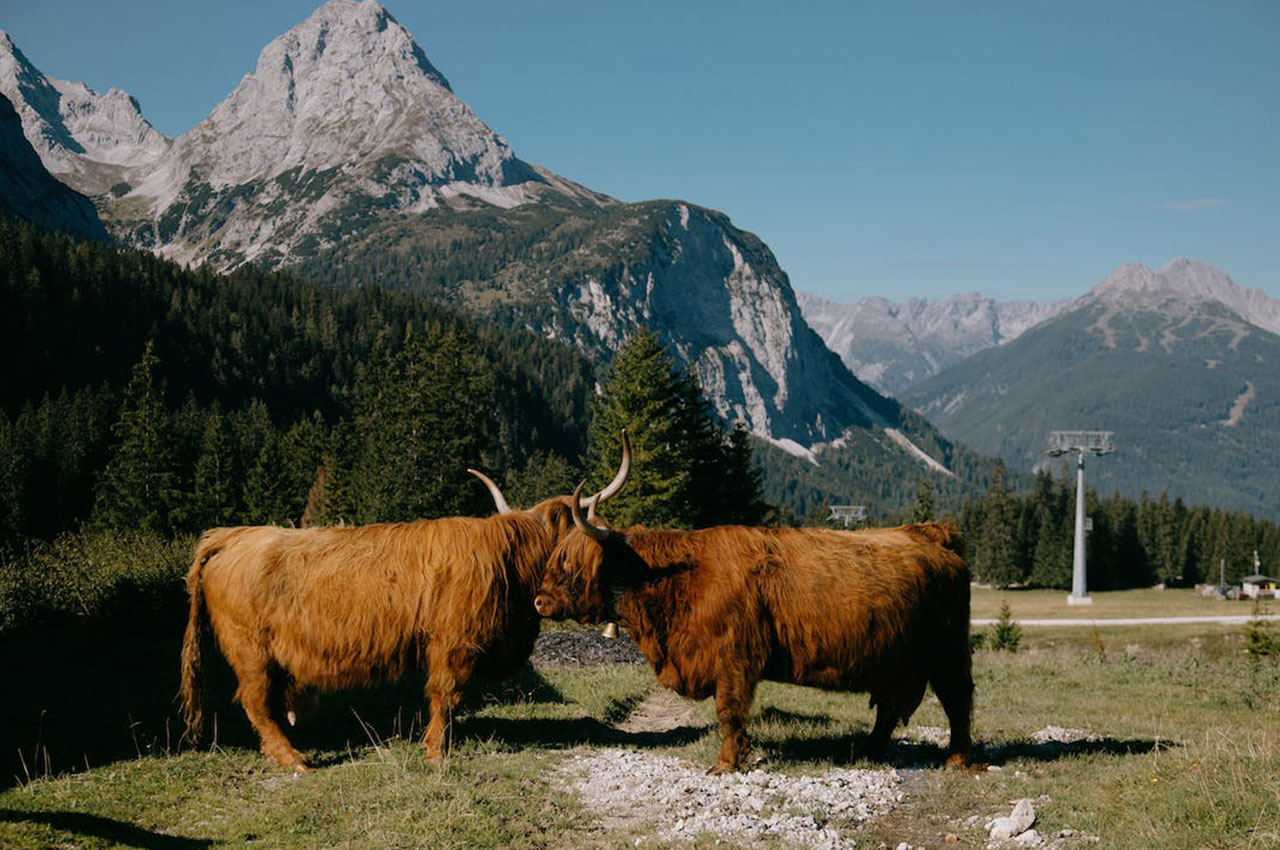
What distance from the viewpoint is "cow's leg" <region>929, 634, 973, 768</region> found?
32.9 ft

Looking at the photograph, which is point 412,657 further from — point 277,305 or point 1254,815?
point 277,305

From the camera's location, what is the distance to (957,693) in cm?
1011

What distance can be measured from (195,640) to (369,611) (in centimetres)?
237

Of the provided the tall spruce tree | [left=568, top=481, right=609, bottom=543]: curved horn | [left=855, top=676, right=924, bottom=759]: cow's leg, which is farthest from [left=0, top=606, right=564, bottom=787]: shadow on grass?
the tall spruce tree

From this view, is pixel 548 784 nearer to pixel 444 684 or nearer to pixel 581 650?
pixel 444 684

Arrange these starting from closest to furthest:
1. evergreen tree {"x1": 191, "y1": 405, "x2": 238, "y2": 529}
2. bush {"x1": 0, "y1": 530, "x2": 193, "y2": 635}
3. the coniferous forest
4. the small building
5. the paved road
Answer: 1. bush {"x1": 0, "y1": 530, "x2": 193, "y2": 635}
2. the coniferous forest
3. the paved road
4. evergreen tree {"x1": 191, "y1": 405, "x2": 238, "y2": 529}
5. the small building

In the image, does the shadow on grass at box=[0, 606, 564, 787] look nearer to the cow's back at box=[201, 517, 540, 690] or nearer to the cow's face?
the cow's back at box=[201, 517, 540, 690]

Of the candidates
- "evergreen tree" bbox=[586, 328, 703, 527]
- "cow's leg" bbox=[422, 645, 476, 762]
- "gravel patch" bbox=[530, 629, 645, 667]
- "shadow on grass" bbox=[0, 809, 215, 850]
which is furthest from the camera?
"evergreen tree" bbox=[586, 328, 703, 527]

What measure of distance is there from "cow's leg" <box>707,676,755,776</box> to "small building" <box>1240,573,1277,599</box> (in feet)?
399

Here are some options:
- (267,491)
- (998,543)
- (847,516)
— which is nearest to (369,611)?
(267,491)

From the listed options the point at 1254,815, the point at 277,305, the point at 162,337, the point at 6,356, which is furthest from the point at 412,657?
the point at 277,305

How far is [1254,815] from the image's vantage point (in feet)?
22.9

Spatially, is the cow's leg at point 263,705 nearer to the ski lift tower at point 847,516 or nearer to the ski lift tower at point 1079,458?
the ski lift tower at point 847,516

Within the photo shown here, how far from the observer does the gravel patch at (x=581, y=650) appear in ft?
68.6
